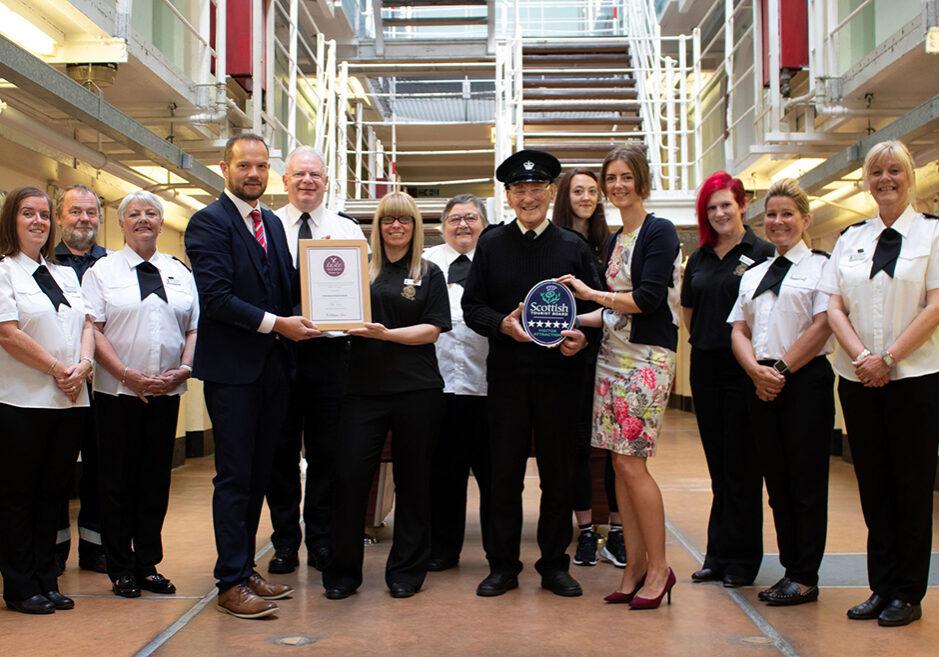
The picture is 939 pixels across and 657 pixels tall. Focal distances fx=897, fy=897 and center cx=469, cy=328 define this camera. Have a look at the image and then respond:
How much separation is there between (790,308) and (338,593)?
7.64 ft

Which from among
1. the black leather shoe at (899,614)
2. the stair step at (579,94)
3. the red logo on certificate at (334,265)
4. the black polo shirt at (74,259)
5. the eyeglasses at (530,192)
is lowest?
the black leather shoe at (899,614)

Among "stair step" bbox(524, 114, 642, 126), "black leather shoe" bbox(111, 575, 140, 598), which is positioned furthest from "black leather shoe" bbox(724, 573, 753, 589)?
"stair step" bbox(524, 114, 642, 126)

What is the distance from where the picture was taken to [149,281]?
4.23m

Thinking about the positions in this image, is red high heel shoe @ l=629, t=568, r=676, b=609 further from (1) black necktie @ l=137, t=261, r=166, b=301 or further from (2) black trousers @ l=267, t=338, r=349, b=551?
(1) black necktie @ l=137, t=261, r=166, b=301

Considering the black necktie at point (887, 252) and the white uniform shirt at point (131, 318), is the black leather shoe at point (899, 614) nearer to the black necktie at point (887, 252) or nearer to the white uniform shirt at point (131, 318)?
the black necktie at point (887, 252)

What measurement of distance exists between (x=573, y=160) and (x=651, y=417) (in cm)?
627

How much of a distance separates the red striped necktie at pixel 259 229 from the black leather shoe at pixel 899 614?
2.94m

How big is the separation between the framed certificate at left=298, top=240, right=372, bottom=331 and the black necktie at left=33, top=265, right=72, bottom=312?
3.43 ft

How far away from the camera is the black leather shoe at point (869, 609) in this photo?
3.55m

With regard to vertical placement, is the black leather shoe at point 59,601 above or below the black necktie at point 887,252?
below

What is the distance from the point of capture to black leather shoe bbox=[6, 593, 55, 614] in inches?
144

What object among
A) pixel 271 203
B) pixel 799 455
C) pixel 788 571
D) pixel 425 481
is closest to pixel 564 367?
pixel 425 481

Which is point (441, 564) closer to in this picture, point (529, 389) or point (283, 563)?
point (283, 563)

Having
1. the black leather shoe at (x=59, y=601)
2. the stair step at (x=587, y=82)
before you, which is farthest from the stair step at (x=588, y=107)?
the black leather shoe at (x=59, y=601)
